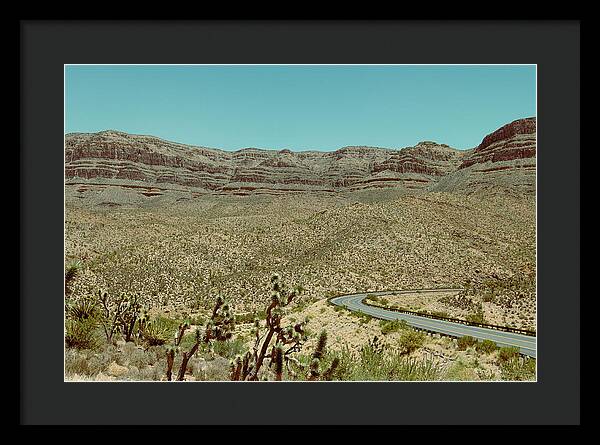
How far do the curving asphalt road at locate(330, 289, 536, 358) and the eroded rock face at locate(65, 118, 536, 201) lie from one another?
36.2 m

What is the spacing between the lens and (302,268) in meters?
21.5

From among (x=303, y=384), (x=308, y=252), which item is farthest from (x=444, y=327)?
(x=308, y=252)

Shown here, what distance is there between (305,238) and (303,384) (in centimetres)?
2220

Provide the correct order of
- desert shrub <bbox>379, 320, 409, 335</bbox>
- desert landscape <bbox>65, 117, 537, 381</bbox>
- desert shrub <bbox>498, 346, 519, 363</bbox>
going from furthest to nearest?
desert shrub <bbox>379, 320, 409, 335</bbox>, desert shrub <bbox>498, 346, 519, 363</bbox>, desert landscape <bbox>65, 117, 537, 381</bbox>

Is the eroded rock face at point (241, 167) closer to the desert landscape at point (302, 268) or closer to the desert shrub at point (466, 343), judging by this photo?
the desert landscape at point (302, 268)

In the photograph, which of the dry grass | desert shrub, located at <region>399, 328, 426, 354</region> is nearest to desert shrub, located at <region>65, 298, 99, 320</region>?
desert shrub, located at <region>399, 328, 426, 354</region>

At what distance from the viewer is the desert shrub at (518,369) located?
238 inches

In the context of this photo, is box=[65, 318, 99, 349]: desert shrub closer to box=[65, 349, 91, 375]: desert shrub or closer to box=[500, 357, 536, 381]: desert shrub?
box=[65, 349, 91, 375]: desert shrub

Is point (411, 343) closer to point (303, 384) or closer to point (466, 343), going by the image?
point (466, 343)

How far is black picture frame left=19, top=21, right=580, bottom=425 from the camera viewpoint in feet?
10.5

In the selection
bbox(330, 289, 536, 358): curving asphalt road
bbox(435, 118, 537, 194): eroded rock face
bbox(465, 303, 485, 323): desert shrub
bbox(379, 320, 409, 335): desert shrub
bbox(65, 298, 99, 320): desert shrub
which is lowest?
bbox(465, 303, 485, 323): desert shrub
